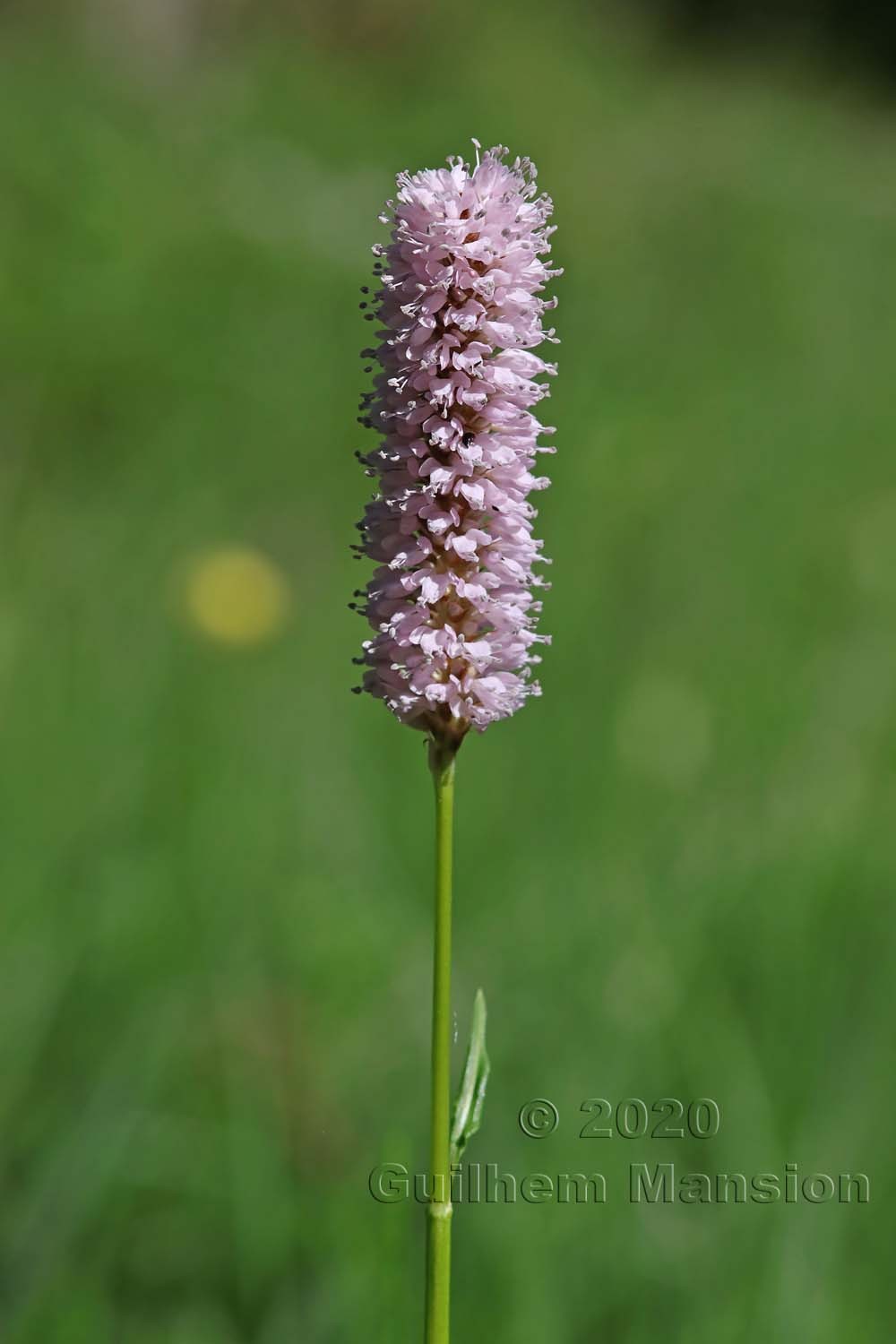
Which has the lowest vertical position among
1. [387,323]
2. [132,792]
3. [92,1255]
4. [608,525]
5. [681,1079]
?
[92,1255]

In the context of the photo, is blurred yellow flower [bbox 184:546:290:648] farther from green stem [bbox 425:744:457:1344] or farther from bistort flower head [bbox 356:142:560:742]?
green stem [bbox 425:744:457:1344]

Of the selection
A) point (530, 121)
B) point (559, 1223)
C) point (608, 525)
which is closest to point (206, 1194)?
point (559, 1223)

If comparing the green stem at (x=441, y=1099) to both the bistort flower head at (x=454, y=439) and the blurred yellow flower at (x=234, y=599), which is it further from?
the blurred yellow flower at (x=234, y=599)

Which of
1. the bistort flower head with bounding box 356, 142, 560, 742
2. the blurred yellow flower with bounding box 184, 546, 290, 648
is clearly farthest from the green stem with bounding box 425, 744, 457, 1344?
the blurred yellow flower with bounding box 184, 546, 290, 648

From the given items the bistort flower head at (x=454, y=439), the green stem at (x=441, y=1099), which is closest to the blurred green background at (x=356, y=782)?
the green stem at (x=441, y=1099)

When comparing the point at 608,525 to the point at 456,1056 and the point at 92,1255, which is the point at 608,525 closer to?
the point at 456,1056

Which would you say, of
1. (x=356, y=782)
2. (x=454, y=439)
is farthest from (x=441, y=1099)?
(x=356, y=782)
